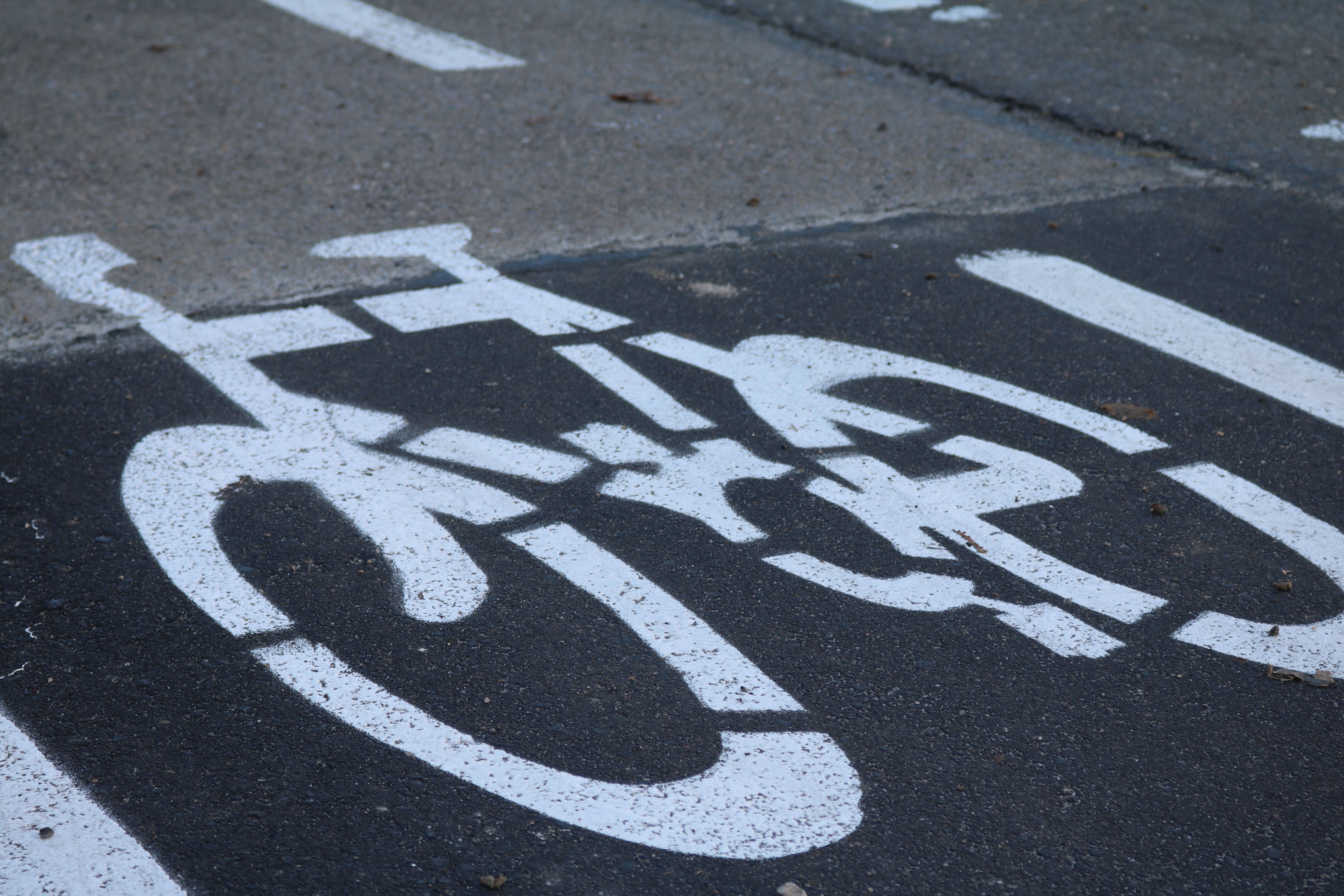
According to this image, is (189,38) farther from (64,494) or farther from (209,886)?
(209,886)

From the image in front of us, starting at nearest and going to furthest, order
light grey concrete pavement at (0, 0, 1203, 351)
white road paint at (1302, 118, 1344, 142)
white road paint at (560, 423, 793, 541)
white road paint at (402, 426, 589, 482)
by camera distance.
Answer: white road paint at (560, 423, 793, 541) → white road paint at (402, 426, 589, 482) → light grey concrete pavement at (0, 0, 1203, 351) → white road paint at (1302, 118, 1344, 142)

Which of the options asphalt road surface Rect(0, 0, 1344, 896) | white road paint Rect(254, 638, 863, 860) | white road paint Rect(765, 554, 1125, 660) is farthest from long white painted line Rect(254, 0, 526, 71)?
white road paint Rect(254, 638, 863, 860)

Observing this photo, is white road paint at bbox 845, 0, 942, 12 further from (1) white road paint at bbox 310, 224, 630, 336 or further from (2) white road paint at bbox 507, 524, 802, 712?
(2) white road paint at bbox 507, 524, 802, 712

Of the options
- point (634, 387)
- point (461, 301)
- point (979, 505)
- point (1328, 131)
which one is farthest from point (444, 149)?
point (1328, 131)

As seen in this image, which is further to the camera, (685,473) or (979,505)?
(685,473)

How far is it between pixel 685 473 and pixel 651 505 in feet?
0.67

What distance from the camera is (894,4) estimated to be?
8445mm

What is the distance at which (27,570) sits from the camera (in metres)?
3.19

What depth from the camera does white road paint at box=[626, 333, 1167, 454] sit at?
12.8 feet

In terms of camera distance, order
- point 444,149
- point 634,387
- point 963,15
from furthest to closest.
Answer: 1. point 963,15
2. point 444,149
3. point 634,387

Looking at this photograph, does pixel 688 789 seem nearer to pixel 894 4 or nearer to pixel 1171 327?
pixel 1171 327

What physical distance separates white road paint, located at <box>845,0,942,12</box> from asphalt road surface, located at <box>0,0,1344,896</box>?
6.62 ft

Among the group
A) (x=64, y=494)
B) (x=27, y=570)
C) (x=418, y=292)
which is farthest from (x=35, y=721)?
(x=418, y=292)

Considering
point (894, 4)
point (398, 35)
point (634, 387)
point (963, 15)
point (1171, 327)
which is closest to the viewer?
point (634, 387)
